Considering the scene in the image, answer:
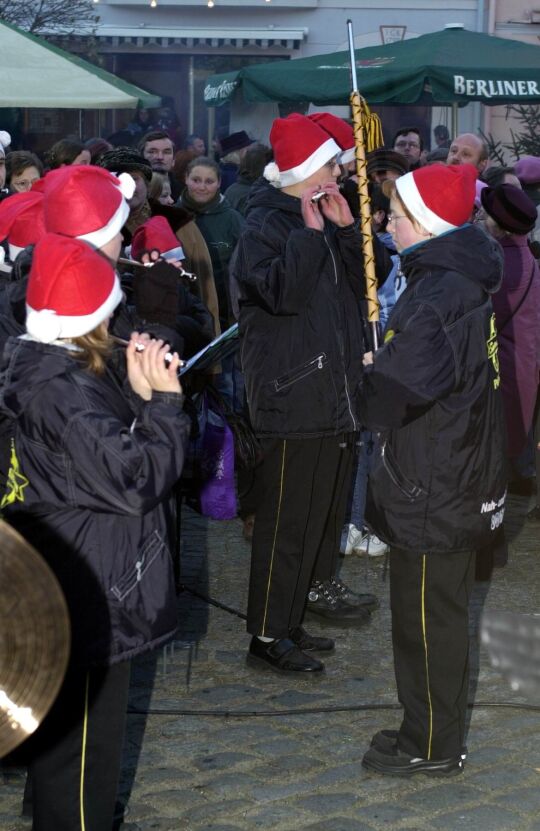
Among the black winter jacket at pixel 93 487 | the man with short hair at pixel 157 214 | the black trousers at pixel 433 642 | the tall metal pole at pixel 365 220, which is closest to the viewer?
the black winter jacket at pixel 93 487

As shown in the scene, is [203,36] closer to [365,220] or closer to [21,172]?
[21,172]

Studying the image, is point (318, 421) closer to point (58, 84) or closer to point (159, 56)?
point (58, 84)

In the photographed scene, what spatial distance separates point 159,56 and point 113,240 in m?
22.7

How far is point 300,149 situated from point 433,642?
2.11m

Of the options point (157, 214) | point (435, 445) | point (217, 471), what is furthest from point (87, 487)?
point (157, 214)

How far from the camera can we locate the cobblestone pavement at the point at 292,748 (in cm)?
464

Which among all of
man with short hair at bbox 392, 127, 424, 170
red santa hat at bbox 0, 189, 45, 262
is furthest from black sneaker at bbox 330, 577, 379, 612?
man with short hair at bbox 392, 127, 424, 170

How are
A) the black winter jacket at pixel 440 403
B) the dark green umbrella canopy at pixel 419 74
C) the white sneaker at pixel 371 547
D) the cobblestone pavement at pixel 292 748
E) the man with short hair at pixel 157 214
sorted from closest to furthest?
the black winter jacket at pixel 440 403, the cobblestone pavement at pixel 292 748, the man with short hair at pixel 157 214, the white sneaker at pixel 371 547, the dark green umbrella canopy at pixel 419 74

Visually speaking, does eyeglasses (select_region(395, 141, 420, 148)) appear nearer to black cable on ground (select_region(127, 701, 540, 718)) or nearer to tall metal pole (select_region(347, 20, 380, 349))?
tall metal pole (select_region(347, 20, 380, 349))

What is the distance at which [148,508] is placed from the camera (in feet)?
12.1

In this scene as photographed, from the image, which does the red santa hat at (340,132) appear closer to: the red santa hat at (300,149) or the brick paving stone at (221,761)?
the red santa hat at (300,149)

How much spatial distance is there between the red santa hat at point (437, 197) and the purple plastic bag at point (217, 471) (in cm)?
254

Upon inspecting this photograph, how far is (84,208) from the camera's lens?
13.4 feet

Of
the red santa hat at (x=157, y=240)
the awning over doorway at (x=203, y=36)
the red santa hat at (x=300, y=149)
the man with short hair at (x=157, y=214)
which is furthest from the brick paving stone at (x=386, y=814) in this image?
the awning over doorway at (x=203, y=36)
